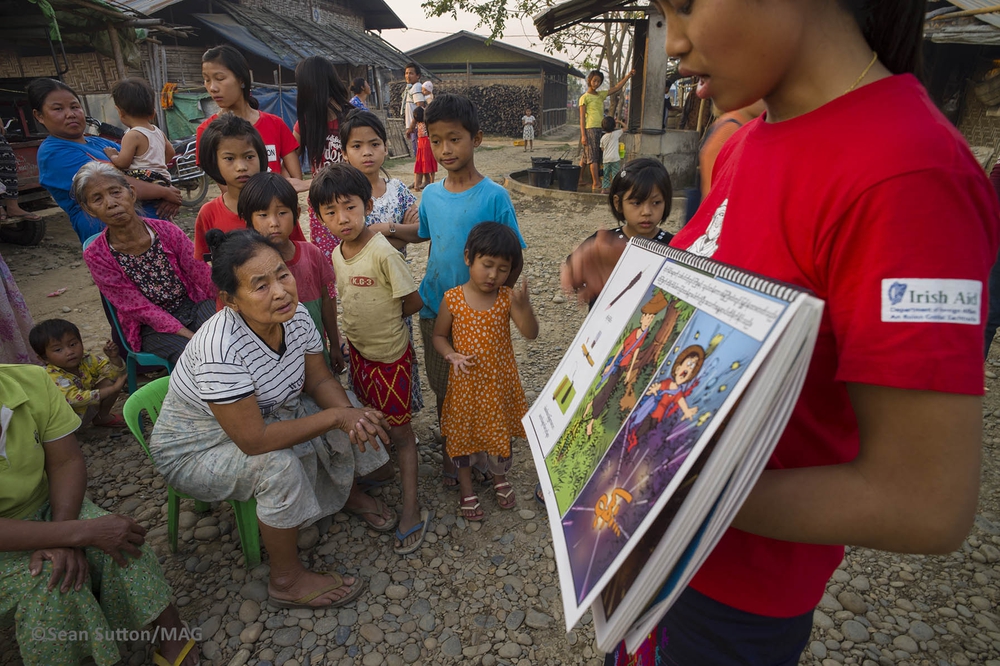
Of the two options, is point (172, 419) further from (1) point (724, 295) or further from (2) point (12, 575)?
(1) point (724, 295)

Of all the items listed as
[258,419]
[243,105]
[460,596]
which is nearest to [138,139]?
[243,105]

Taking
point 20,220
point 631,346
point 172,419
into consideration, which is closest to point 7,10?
point 20,220

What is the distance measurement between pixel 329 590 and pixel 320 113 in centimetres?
311

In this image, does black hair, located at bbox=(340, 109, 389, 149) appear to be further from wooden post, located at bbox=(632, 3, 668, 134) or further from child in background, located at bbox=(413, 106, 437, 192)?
wooden post, located at bbox=(632, 3, 668, 134)

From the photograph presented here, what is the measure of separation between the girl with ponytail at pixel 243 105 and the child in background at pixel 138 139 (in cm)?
125

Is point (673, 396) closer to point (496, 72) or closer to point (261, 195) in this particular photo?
point (261, 195)

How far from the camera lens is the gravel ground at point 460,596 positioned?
6.89 ft

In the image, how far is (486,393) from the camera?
2.62m

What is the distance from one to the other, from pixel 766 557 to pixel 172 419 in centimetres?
232

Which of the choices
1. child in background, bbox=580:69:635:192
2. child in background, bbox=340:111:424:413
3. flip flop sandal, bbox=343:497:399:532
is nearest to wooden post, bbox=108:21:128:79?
child in background, bbox=340:111:424:413

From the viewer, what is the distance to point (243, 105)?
3668 mm

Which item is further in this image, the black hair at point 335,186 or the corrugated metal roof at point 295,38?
the corrugated metal roof at point 295,38

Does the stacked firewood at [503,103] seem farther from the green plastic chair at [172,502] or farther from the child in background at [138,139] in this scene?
the green plastic chair at [172,502]

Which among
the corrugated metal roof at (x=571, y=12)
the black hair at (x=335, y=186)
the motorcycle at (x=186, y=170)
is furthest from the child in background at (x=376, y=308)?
the corrugated metal roof at (x=571, y=12)
